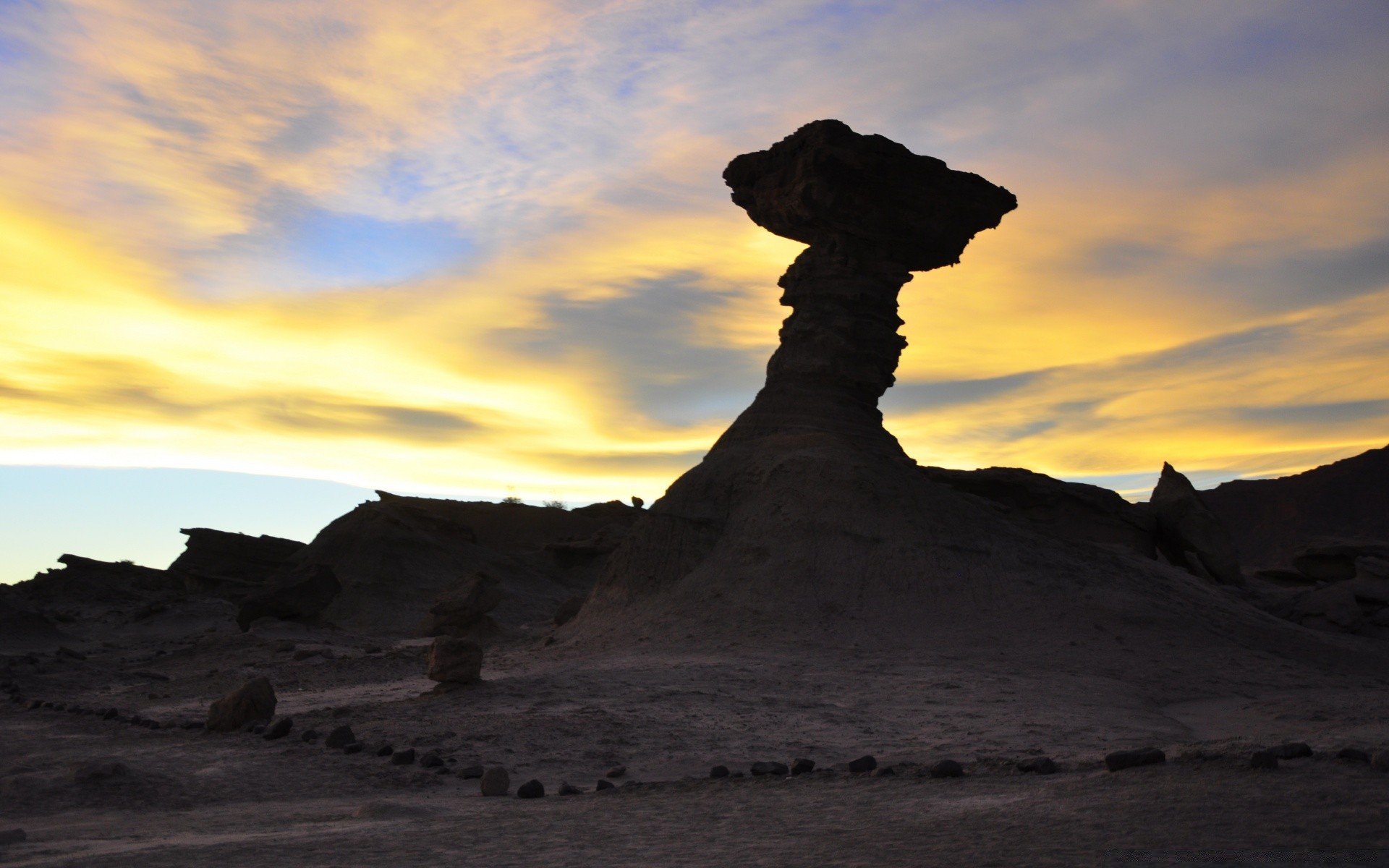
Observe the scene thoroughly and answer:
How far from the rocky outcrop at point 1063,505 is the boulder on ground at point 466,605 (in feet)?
42.0

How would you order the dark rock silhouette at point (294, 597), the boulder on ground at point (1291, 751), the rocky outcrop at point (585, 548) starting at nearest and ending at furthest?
the boulder on ground at point (1291, 751)
the dark rock silhouette at point (294, 597)
the rocky outcrop at point (585, 548)

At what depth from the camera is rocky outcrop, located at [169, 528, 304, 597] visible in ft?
121

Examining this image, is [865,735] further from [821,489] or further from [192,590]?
[192,590]

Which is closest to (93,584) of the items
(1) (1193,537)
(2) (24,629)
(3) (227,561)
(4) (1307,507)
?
(3) (227,561)

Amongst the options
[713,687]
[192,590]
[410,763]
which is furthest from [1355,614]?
[192,590]

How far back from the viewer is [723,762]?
928 centimetres

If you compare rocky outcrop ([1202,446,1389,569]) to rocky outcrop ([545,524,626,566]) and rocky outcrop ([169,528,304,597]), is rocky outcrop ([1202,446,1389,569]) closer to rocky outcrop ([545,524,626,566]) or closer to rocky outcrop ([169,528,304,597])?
rocky outcrop ([545,524,626,566])

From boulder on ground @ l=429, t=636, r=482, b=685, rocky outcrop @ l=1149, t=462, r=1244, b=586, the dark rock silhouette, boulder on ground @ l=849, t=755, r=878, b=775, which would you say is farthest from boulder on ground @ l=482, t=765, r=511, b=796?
rocky outcrop @ l=1149, t=462, r=1244, b=586

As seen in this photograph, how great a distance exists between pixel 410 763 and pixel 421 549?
2818 centimetres

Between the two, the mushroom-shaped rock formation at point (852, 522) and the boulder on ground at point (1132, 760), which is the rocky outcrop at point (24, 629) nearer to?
the mushroom-shaped rock formation at point (852, 522)

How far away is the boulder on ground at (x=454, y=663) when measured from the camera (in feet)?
41.8

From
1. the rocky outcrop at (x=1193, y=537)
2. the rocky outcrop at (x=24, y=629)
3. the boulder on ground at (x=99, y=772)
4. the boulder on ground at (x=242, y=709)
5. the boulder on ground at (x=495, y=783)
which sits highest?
the rocky outcrop at (x=1193, y=537)

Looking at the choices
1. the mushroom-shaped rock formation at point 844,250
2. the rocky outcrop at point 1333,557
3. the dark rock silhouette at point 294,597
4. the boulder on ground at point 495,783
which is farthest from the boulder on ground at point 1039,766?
the rocky outcrop at point 1333,557

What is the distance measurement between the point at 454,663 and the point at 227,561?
94.5 feet
